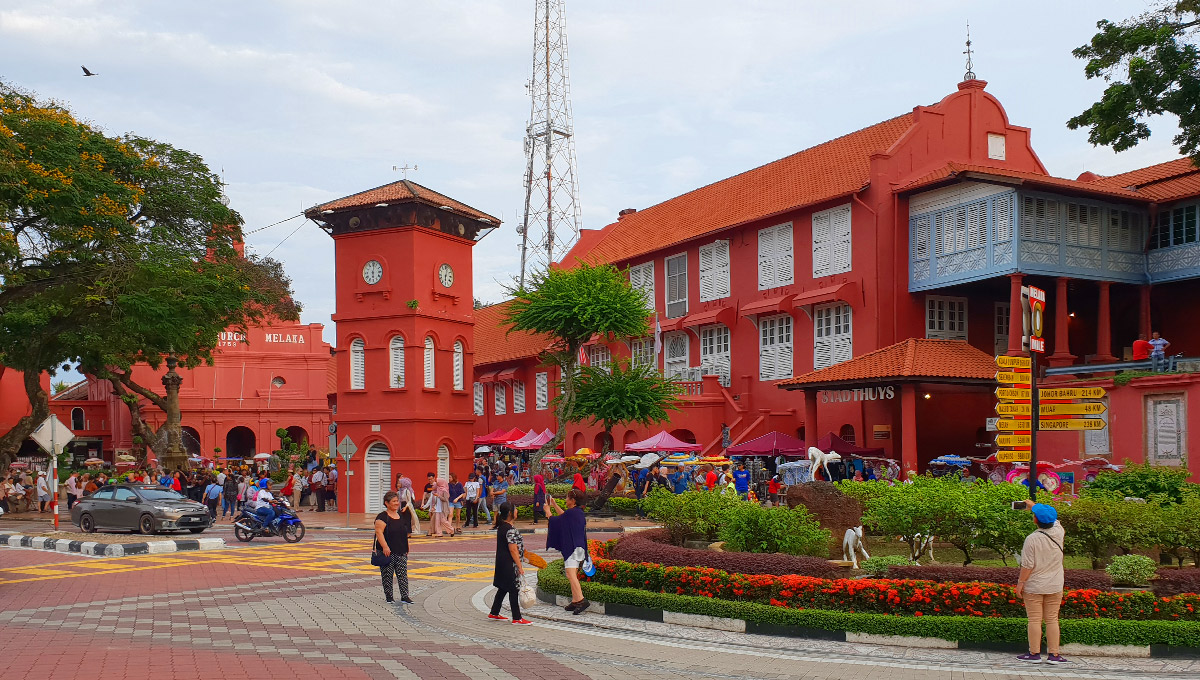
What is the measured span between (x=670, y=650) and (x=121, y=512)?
762 inches

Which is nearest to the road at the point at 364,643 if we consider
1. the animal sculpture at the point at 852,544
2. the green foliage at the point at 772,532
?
the green foliage at the point at 772,532

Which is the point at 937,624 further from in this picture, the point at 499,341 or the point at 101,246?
the point at 499,341

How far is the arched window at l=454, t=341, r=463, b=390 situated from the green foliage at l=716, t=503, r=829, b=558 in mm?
25078

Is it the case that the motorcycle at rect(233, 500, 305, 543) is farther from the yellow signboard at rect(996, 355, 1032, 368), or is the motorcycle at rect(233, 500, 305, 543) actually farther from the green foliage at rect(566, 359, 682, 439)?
the yellow signboard at rect(996, 355, 1032, 368)

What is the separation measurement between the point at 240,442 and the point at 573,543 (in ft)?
163

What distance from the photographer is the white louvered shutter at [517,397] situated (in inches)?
2010

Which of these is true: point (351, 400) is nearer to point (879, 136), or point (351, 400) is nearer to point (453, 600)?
point (879, 136)

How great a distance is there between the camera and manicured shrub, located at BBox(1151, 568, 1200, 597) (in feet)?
37.2

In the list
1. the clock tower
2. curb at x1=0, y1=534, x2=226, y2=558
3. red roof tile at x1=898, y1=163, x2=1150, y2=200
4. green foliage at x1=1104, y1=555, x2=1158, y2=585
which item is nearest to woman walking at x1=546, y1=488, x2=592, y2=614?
green foliage at x1=1104, y1=555, x2=1158, y2=585

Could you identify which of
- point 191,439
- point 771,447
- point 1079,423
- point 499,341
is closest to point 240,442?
point 191,439

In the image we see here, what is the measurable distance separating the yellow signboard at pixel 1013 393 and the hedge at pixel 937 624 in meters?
4.38

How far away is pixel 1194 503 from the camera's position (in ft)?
47.0


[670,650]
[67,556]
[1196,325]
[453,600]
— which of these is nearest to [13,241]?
[67,556]

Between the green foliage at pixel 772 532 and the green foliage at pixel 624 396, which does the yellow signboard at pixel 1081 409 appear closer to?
the green foliage at pixel 772 532
